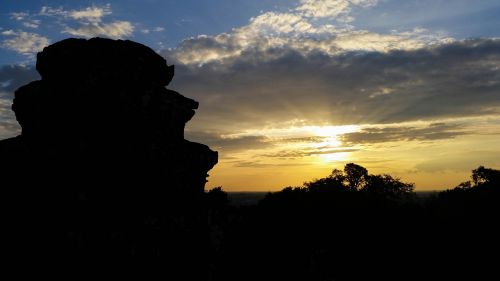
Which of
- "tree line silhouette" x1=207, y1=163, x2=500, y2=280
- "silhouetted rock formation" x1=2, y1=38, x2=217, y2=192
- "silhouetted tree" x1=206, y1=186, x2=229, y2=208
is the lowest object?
"tree line silhouette" x1=207, y1=163, x2=500, y2=280

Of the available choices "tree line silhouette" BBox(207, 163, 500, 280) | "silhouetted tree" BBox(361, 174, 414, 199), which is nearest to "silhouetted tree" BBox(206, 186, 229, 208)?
"tree line silhouette" BBox(207, 163, 500, 280)

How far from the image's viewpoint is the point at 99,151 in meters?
32.0

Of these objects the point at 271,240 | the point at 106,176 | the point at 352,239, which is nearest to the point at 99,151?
Answer: the point at 106,176

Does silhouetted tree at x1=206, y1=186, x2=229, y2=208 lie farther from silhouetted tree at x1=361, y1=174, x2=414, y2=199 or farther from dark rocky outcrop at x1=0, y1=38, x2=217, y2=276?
silhouetted tree at x1=361, y1=174, x2=414, y2=199

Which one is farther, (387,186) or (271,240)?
(387,186)

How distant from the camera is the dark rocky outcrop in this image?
29.3m

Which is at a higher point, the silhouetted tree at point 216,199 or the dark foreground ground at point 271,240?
the silhouetted tree at point 216,199

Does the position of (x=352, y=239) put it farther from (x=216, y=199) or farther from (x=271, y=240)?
(x=216, y=199)

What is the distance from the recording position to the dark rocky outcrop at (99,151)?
29297 millimetres

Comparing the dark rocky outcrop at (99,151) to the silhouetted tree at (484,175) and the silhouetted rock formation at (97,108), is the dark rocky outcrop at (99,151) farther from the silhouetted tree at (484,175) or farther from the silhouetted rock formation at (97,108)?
the silhouetted tree at (484,175)

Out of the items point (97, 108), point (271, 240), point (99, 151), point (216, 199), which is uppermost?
point (97, 108)

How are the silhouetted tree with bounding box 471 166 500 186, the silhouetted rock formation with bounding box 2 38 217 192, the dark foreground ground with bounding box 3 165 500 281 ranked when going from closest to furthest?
the dark foreground ground with bounding box 3 165 500 281 → the silhouetted rock formation with bounding box 2 38 217 192 → the silhouetted tree with bounding box 471 166 500 186

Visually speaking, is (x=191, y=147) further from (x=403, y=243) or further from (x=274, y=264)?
(x=403, y=243)

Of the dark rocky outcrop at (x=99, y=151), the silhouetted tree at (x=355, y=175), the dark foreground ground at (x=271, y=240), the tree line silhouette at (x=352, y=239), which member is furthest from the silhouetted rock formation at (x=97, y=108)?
the silhouetted tree at (x=355, y=175)
